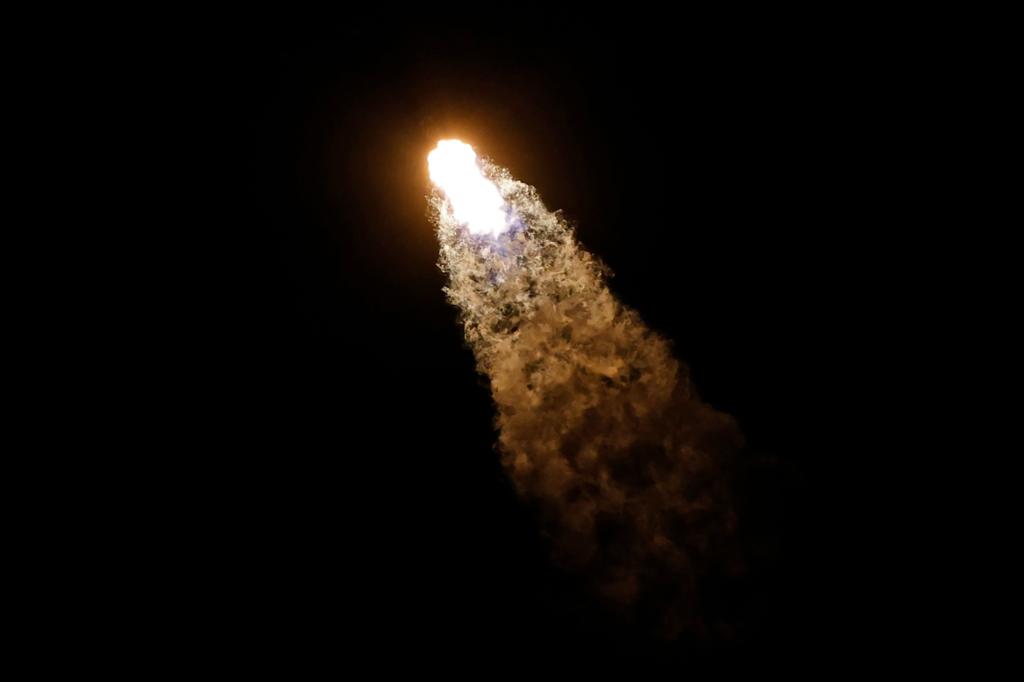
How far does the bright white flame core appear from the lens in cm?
669

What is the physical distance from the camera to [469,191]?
6730 millimetres

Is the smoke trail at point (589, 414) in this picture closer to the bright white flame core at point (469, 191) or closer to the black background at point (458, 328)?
the bright white flame core at point (469, 191)

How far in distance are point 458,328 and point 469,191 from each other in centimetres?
183

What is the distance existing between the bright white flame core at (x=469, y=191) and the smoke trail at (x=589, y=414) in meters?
0.04

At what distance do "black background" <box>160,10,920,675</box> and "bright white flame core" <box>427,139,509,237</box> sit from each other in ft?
0.98

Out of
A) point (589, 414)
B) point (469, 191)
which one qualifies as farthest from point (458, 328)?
point (589, 414)

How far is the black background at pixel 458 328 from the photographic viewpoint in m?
5.06

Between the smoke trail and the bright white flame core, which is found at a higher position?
the bright white flame core

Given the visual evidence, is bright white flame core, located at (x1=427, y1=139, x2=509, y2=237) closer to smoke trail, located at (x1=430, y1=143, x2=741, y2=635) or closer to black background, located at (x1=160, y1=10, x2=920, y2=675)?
smoke trail, located at (x1=430, y1=143, x2=741, y2=635)

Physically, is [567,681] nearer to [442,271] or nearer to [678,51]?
[442,271]

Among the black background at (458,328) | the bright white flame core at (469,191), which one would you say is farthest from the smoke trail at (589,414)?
the black background at (458,328)

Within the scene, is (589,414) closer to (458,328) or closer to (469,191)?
(458,328)

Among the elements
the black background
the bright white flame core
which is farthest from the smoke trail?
the black background

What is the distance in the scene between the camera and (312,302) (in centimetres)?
699
